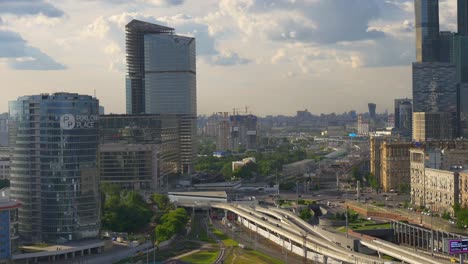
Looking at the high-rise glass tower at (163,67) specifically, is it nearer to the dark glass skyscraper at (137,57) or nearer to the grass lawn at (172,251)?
the dark glass skyscraper at (137,57)

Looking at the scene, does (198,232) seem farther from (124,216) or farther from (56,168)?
(56,168)

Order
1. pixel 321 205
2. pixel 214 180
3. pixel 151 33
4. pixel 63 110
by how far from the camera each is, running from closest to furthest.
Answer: pixel 63 110, pixel 321 205, pixel 214 180, pixel 151 33

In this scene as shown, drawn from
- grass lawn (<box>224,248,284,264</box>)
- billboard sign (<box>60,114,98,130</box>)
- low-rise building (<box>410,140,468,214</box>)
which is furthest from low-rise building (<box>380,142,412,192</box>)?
billboard sign (<box>60,114,98,130</box>)

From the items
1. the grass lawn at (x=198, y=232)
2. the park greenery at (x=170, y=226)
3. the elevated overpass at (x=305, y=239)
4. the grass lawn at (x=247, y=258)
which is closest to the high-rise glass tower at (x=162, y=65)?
the elevated overpass at (x=305, y=239)

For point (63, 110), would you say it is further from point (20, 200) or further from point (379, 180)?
point (379, 180)

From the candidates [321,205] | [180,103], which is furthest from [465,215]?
[180,103]

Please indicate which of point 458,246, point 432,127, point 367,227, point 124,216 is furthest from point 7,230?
point 432,127

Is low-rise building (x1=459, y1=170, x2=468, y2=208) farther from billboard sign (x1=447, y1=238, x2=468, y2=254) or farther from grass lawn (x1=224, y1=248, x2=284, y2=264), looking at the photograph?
Result: billboard sign (x1=447, y1=238, x2=468, y2=254)
